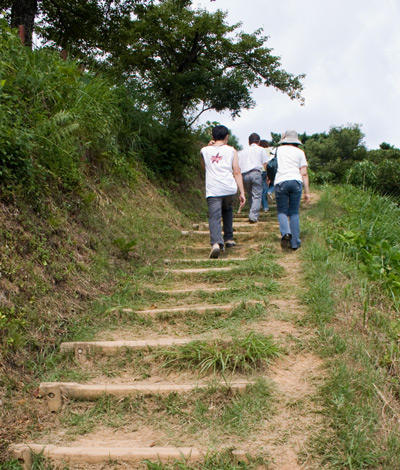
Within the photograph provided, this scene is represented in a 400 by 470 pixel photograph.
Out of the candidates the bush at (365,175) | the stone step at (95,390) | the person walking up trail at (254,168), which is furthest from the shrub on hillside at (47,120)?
the bush at (365,175)

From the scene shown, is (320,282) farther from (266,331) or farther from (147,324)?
(147,324)

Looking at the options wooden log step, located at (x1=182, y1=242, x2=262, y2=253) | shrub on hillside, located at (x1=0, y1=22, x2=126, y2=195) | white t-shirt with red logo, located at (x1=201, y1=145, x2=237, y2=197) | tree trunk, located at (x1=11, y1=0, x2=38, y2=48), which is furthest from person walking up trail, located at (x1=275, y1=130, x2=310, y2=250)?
tree trunk, located at (x1=11, y1=0, x2=38, y2=48)

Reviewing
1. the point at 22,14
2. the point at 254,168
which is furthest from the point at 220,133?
the point at 22,14

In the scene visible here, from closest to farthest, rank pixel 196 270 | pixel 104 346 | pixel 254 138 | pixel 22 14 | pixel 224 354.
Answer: pixel 224 354
pixel 104 346
pixel 196 270
pixel 22 14
pixel 254 138

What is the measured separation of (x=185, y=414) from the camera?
9.00 feet

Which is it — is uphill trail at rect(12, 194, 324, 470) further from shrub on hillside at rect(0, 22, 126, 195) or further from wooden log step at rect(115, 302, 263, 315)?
shrub on hillside at rect(0, 22, 126, 195)

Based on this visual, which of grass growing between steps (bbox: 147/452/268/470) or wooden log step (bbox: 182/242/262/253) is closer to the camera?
grass growing between steps (bbox: 147/452/268/470)

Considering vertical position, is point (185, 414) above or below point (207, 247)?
below

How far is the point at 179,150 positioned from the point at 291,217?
373cm

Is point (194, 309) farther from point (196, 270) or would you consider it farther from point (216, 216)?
point (216, 216)

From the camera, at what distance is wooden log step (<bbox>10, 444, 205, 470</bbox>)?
7.84 ft

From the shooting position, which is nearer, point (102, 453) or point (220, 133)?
point (102, 453)

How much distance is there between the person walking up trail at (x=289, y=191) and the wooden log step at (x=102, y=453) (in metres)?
4.00

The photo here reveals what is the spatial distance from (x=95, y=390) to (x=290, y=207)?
399 cm
